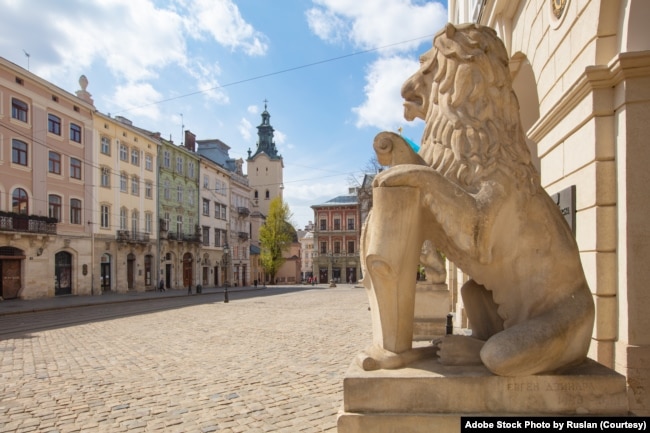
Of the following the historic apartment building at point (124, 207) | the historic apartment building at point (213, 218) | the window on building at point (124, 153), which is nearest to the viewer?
the historic apartment building at point (124, 207)

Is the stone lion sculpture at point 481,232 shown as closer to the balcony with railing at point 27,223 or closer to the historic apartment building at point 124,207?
the balcony with railing at point 27,223

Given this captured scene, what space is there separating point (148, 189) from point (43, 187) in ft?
36.2

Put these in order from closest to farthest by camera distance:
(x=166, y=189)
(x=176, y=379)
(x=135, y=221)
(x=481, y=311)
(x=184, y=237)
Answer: (x=481, y=311) < (x=176, y=379) < (x=135, y=221) < (x=166, y=189) < (x=184, y=237)

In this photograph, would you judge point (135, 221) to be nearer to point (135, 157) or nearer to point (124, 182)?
point (124, 182)

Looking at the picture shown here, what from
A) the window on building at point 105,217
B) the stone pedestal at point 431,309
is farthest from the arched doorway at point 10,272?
the stone pedestal at point 431,309

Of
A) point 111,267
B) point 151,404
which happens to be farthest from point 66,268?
point 151,404

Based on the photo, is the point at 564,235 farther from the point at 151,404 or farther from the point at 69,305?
the point at 69,305

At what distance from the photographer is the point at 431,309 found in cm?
821

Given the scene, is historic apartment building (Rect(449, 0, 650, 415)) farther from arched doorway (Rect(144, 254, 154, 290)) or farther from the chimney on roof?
the chimney on roof

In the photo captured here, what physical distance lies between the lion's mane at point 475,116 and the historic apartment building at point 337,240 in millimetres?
58584

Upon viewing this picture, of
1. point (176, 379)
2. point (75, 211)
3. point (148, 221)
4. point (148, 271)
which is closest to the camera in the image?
point (176, 379)

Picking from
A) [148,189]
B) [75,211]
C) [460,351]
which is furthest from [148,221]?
[460,351]

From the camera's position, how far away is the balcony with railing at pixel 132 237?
32.9 m

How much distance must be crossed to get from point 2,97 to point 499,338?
2901cm
